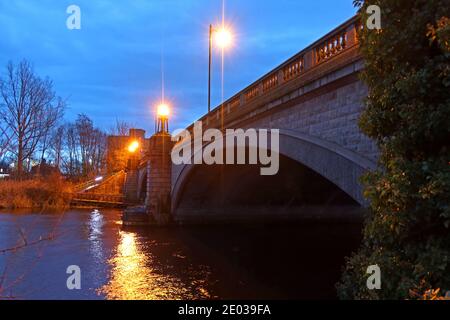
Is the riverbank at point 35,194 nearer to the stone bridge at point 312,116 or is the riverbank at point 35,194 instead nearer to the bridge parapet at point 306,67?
the stone bridge at point 312,116

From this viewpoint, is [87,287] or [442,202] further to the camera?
[87,287]

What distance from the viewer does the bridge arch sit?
7.58 meters

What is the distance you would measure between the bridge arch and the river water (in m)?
4.33

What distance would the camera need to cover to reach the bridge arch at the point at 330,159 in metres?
7.58

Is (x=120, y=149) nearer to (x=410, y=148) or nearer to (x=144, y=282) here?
(x=144, y=282)

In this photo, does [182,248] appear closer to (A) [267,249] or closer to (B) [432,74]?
A: (A) [267,249]

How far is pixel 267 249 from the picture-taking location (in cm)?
1897

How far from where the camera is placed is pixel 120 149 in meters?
66.8

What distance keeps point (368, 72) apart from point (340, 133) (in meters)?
3.42

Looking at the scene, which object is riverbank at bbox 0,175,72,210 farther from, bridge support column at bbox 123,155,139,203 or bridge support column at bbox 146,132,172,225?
bridge support column at bbox 146,132,172,225

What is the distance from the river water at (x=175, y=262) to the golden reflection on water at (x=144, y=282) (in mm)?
28

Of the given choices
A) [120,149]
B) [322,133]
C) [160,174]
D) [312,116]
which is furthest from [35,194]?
[322,133]
